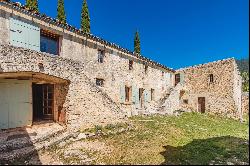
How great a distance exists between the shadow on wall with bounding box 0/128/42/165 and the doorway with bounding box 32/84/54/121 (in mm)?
4306

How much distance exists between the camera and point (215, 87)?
2453 cm

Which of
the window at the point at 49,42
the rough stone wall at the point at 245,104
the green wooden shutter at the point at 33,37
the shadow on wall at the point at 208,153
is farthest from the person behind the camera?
the rough stone wall at the point at 245,104

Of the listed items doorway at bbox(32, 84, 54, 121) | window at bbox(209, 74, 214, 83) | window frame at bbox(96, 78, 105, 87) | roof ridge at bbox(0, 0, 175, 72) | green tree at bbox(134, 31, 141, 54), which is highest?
green tree at bbox(134, 31, 141, 54)

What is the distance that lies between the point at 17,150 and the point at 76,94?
4.47 metres

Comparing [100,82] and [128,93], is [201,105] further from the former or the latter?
[100,82]

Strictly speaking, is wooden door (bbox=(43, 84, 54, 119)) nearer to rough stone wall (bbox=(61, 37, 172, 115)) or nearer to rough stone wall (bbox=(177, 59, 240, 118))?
rough stone wall (bbox=(61, 37, 172, 115))

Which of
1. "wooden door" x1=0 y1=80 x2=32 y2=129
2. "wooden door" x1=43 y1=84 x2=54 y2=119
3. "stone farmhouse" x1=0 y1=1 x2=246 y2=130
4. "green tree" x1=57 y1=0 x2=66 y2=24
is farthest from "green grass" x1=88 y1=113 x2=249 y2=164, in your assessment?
"green tree" x1=57 y1=0 x2=66 y2=24

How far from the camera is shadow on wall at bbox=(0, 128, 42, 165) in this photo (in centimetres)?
768

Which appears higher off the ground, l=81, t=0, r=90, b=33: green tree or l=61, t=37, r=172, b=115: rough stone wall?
l=81, t=0, r=90, b=33: green tree

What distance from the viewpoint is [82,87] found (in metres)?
12.5

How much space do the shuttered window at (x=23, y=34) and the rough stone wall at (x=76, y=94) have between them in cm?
144

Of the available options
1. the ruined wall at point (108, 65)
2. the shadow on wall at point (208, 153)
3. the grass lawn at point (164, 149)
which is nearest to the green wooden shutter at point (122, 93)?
the ruined wall at point (108, 65)

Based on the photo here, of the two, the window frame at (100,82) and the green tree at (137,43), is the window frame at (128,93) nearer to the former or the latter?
the window frame at (100,82)

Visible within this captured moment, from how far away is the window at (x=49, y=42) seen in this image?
13952 mm
